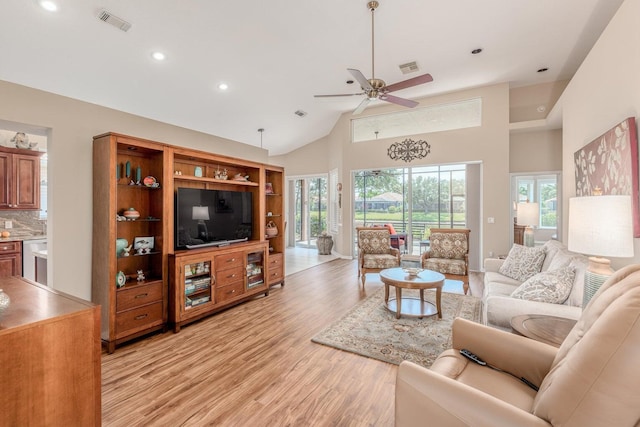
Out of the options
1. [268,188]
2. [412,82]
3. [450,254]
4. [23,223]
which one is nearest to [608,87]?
[412,82]

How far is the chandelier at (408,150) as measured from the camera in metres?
6.53

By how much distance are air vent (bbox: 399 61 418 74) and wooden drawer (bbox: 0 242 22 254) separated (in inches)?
267

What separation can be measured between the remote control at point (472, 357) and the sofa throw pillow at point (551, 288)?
1.14 m

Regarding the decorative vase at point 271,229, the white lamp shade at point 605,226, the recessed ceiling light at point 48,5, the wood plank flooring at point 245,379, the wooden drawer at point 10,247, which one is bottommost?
the wood plank flooring at point 245,379

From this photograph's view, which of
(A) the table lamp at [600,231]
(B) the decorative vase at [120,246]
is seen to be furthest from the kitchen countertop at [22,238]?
(A) the table lamp at [600,231]

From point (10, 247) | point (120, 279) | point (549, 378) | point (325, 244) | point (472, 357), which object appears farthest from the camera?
point (325, 244)

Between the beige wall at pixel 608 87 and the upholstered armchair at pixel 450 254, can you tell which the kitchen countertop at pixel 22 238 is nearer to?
the upholstered armchair at pixel 450 254

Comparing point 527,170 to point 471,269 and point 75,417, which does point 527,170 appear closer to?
point 471,269

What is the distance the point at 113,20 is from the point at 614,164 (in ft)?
16.2

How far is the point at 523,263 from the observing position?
3.57 meters

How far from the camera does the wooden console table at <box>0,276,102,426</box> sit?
51.0 inches

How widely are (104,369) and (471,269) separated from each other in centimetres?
632

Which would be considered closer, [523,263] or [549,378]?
[549,378]

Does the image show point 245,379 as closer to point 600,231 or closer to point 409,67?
point 600,231
